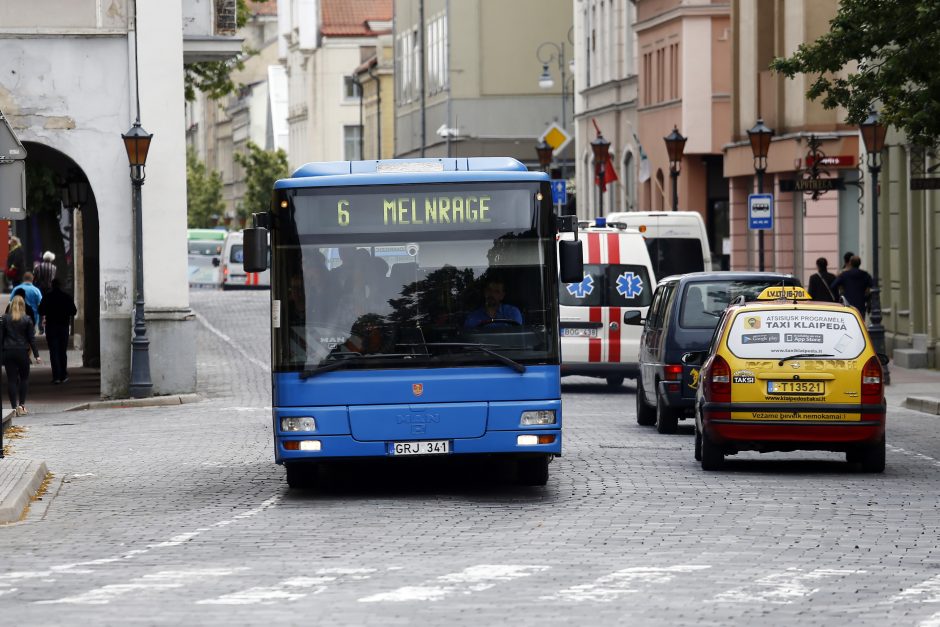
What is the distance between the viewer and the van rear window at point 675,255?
121ft

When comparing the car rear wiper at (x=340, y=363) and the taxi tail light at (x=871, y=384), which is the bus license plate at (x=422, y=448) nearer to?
the car rear wiper at (x=340, y=363)

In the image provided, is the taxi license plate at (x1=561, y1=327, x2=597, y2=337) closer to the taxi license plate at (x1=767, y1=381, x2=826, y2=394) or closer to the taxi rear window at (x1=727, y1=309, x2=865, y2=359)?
the taxi rear window at (x1=727, y1=309, x2=865, y2=359)

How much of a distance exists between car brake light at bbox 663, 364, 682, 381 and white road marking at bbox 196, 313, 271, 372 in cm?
1564

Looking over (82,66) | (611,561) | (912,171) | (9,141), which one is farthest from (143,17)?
(611,561)

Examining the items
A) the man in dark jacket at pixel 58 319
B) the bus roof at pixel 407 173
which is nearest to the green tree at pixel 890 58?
the bus roof at pixel 407 173

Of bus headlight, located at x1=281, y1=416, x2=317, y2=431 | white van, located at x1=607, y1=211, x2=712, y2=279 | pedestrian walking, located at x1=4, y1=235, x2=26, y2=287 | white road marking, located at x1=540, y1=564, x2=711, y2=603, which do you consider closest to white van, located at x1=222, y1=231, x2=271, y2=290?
pedestrian walking, located at x1=4, y1=235, x2=26, y2=287

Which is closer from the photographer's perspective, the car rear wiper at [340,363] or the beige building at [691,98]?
the car rear wiper at [340,363]

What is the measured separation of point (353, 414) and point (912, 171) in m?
23.3

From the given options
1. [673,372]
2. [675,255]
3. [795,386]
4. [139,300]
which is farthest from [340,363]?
[675,255]

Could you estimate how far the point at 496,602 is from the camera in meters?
10.2

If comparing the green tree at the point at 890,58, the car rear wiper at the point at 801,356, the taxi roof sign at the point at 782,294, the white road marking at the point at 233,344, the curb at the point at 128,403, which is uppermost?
the green tree at the point at 890,58

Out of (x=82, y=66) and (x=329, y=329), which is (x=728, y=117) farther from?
(x=329, y=329)

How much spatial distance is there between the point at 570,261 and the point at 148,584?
18.1 feet

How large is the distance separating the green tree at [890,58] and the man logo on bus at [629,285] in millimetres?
5794
